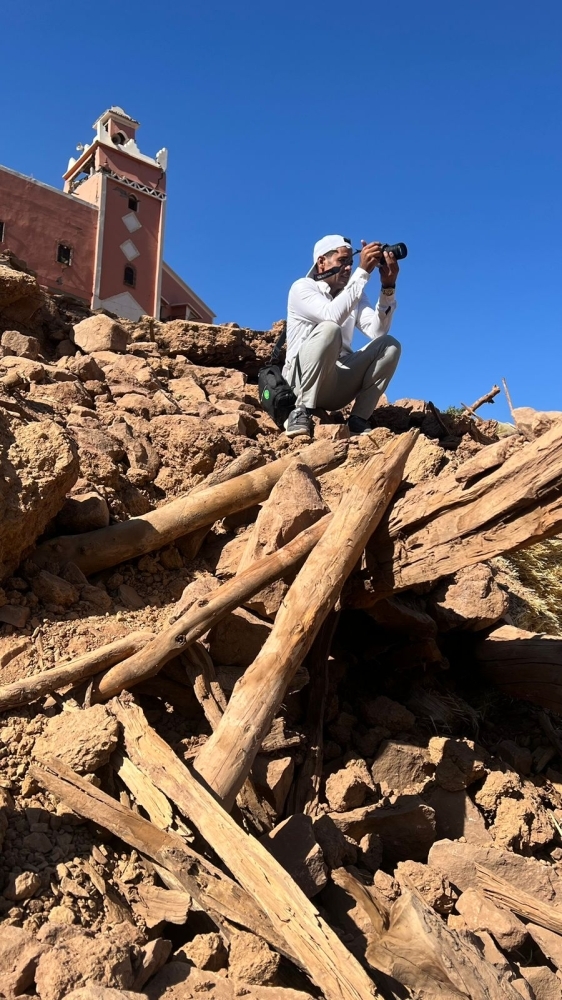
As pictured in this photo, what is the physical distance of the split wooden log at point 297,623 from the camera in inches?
Result: 92.7

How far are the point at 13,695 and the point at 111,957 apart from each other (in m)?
0.95

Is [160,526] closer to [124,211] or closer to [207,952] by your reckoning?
[207,952]

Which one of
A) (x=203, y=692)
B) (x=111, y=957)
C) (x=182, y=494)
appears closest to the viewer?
(x=111, y=957)

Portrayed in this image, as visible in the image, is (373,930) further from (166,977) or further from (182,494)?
(182,494)

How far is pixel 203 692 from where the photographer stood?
2.73m

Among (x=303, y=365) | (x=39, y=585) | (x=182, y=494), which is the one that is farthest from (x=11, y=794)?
(x=303, y=365)

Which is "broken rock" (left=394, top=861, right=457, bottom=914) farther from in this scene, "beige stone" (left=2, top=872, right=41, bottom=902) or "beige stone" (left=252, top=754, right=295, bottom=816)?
"beige stone" (left=2, top=872, right=41, bottom=902)

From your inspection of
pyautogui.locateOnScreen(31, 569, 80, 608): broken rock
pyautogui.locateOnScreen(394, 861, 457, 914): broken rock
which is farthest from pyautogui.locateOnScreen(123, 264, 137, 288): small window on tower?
pyautogui.locateOnScreen(394, 861, 457, 914): broken rock

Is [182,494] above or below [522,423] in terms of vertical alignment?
below

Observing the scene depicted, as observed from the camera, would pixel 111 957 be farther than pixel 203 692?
No

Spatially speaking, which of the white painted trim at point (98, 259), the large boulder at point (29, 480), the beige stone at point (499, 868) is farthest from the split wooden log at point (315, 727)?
the white painted trim at point (98, 259)

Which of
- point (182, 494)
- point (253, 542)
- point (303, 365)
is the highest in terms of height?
point (303, 365)

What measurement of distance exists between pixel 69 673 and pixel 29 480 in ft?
2.84

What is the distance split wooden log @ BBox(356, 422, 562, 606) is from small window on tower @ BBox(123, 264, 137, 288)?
16.1 m
